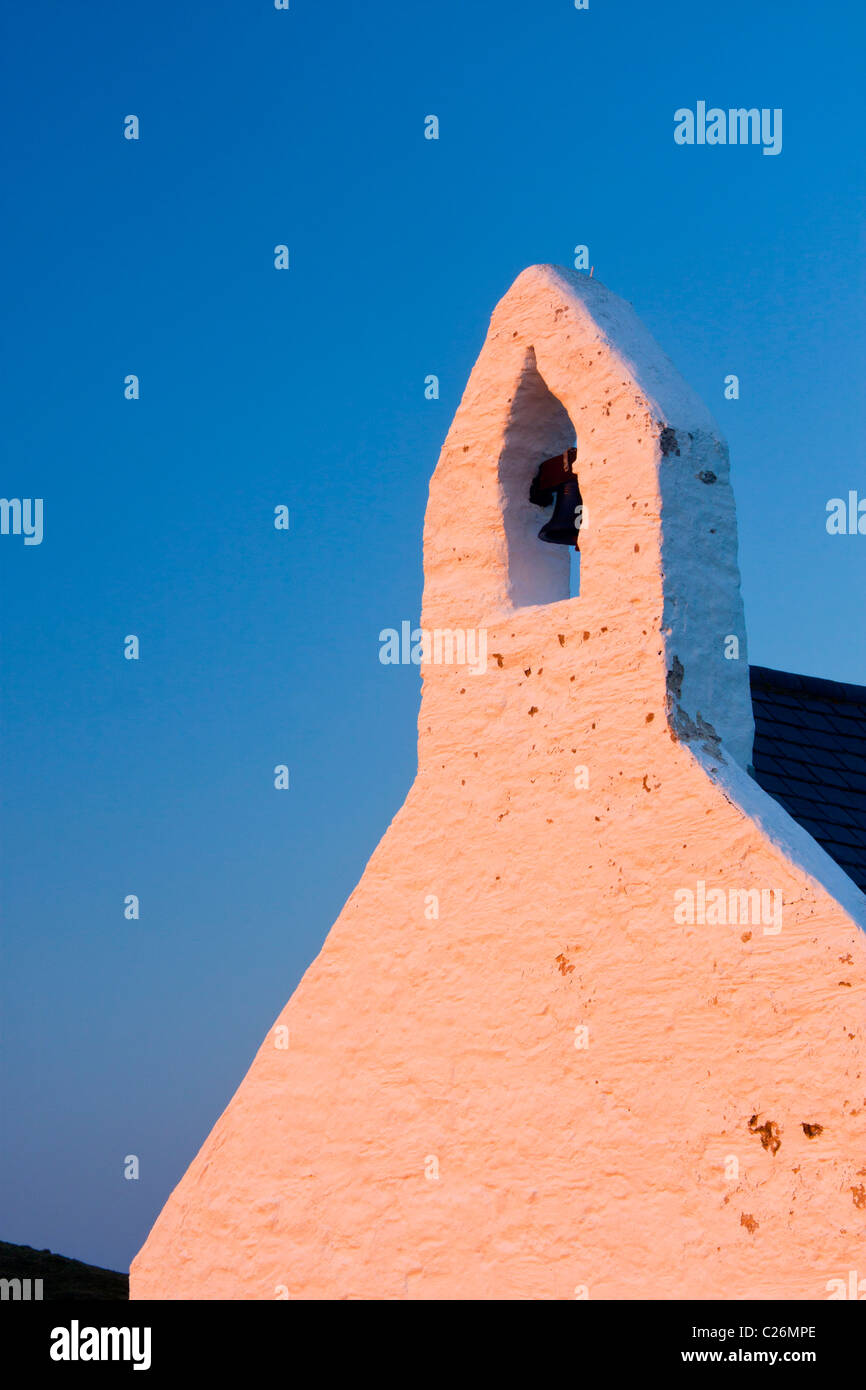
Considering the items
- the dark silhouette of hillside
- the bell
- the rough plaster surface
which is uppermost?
the bell

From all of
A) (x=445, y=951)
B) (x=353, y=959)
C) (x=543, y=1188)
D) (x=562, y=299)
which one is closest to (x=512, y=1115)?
(x=543, y=1188)

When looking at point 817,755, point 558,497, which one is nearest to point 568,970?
point 558,497

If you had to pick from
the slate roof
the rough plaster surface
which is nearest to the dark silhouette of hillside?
the rough plaster surface

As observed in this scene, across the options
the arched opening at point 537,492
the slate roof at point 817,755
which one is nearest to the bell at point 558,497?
the arched opening at point 537,492

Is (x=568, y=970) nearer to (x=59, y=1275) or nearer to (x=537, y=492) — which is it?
(x=537, y=492)

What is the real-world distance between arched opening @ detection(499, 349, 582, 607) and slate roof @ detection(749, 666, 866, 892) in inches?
63.3

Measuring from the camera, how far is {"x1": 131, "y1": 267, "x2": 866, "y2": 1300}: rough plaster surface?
228 inches

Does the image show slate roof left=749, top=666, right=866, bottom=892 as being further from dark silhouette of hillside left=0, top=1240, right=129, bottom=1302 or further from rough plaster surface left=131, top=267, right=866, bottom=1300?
dark silhouette of hillside left=0, top=1240, right=129, bottom=1302

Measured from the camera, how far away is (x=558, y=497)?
793 centimetres

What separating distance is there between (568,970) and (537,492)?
2.75 m

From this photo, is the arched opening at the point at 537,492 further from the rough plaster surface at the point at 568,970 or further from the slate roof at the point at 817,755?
the slate roof at the point at 817,755

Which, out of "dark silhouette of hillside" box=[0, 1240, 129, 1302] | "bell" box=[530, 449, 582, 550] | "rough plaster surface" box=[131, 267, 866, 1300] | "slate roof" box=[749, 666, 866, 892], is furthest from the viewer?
"dark silhouette of hillside" box=[0, 1240, 129, 1302]
